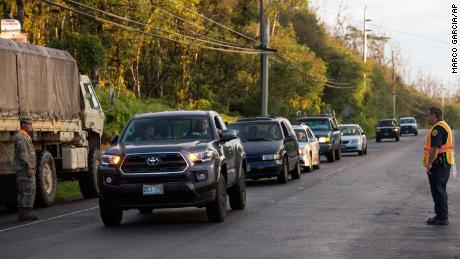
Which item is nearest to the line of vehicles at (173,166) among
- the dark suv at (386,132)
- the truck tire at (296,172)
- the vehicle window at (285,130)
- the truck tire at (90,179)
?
the truck tire at (90,179)

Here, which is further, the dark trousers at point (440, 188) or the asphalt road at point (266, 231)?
the dark trousers at point (440, 188)

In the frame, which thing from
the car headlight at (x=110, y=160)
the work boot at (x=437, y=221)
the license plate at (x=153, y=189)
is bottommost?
the work boot at (x=437, y=221)

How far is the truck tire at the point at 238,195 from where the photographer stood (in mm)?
16625

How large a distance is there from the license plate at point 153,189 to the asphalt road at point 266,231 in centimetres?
56

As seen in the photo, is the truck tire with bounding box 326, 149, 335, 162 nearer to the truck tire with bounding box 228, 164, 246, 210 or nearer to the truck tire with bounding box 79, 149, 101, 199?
the truck tire with bounding box 79, 149, 101, 199

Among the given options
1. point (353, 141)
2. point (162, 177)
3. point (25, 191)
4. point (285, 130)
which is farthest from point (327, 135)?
point (162, 177)

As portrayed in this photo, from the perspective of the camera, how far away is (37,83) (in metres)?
19.5

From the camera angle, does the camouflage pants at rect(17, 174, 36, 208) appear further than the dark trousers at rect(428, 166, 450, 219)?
Yes

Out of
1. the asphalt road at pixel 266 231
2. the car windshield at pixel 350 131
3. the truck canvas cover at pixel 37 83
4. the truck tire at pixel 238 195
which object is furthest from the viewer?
the car windshield at pixel 350 131

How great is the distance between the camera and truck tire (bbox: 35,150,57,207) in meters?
18.6

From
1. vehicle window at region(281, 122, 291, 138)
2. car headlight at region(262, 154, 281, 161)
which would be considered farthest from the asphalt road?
vehicle window at region(281, 122, 291, 138)

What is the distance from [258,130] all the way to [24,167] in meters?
10.2

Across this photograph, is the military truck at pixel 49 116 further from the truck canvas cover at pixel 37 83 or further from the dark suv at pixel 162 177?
the dark suv at pixel 162 177

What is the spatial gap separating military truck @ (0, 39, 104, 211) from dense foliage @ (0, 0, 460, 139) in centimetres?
97
